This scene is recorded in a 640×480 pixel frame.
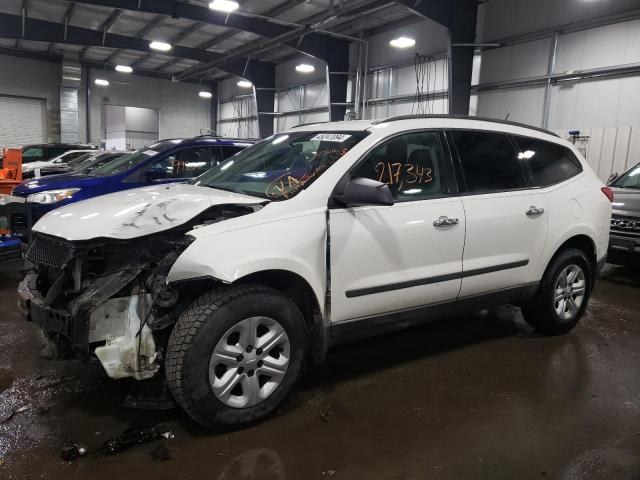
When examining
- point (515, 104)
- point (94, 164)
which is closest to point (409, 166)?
point (94, 164)

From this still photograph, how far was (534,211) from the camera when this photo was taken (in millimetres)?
3508

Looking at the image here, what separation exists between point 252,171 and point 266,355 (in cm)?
132

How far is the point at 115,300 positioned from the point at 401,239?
1.59 m

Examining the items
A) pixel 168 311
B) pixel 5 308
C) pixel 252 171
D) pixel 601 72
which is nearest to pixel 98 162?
pixel 5 308

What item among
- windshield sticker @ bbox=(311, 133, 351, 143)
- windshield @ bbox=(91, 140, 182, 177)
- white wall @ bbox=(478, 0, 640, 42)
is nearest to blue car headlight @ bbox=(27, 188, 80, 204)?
windshield @ bbox=(91, 140, 182, 177)

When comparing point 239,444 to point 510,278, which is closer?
point 239,444

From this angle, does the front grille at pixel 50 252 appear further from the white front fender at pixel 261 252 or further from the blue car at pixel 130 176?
the blue car at pixel 130 176

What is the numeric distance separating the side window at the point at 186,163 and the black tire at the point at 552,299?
4.39 m

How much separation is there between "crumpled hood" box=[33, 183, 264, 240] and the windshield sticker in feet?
2.24

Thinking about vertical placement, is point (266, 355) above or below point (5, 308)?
above

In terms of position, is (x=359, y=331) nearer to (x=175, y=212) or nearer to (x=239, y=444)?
(x=239, y=444)

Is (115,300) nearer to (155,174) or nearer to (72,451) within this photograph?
(72,451)

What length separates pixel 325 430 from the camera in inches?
103

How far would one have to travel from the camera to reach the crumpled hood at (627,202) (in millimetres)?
5996
